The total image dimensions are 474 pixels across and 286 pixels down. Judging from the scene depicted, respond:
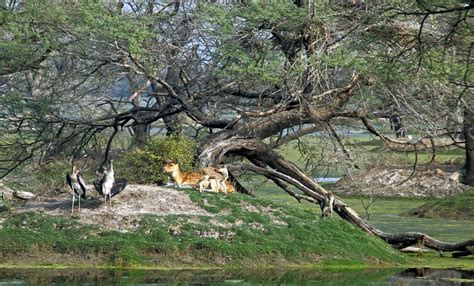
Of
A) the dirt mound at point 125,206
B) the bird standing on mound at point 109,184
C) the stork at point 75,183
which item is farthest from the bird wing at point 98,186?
the dirt mound at point 125,206

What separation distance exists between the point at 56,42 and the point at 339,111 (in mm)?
6758

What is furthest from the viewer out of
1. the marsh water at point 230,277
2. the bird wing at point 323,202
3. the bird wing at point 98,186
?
the bird wing at point 323,202

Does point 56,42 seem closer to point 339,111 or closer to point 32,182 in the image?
point 32,182

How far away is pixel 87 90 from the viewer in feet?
99.4

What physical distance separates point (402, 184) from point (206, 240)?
2132 cm

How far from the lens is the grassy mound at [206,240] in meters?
21.4

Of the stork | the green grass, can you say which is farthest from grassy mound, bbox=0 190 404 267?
the green grass

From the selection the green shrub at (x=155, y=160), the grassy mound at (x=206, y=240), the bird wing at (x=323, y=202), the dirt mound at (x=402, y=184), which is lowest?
the grassy mound at (x=206, y=240)

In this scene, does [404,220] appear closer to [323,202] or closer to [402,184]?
[323,202]

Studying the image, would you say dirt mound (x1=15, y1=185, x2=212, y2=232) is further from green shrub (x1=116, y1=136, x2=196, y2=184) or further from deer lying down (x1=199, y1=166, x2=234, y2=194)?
green shrub (x1=116, y1=136, x2=196, y2=184)

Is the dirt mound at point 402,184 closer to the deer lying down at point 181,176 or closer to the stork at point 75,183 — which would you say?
the deer lying down at point 181,176

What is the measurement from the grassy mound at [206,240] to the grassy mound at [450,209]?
410 inches

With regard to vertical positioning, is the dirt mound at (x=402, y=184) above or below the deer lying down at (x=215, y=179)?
above

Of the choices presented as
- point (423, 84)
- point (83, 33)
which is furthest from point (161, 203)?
point (423, 84)
